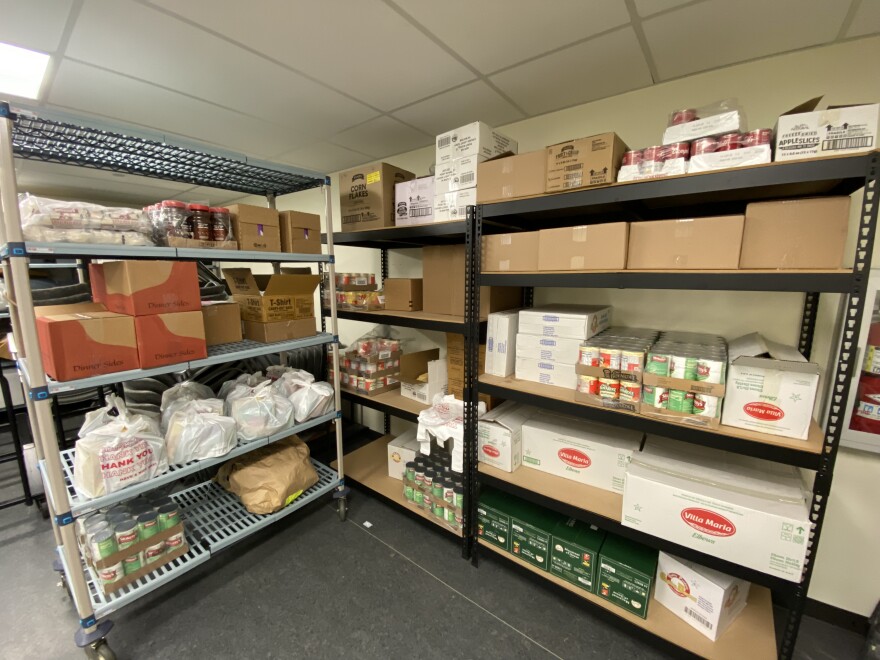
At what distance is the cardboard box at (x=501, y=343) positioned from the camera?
1756mm

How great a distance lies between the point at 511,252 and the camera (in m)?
1.64

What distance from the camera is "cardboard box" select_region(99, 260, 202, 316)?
1431 mm

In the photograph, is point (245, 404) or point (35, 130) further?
point (245, 404)

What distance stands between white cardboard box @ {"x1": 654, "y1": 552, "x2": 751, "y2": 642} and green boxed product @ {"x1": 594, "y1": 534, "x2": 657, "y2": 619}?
0.07 metres

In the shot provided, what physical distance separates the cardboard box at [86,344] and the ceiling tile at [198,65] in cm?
106

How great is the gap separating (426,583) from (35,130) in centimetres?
255

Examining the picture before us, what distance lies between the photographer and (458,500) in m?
1.98

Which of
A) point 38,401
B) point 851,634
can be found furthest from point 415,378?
point 851,634

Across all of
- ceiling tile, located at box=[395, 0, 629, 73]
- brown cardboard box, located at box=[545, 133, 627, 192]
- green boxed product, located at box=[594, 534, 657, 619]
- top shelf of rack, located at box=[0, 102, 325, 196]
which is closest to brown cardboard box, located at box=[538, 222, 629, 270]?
brown cardboard box, located at box=[545, 133, 627, 192]

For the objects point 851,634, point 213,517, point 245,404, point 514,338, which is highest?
point 514,338

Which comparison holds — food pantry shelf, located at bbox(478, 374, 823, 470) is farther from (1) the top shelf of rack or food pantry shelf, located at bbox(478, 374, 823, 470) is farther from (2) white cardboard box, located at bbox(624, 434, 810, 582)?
(1) the top shelf of rack

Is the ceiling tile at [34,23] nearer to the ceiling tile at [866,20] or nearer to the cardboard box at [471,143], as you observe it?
the cardboard box at [471,143]

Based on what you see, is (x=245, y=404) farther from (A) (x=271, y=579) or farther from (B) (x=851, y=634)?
(B) (x=851, y=634)

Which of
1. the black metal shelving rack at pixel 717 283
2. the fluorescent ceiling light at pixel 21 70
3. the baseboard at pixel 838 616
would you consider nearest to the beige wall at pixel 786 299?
the baseboard at pixel 838 616
